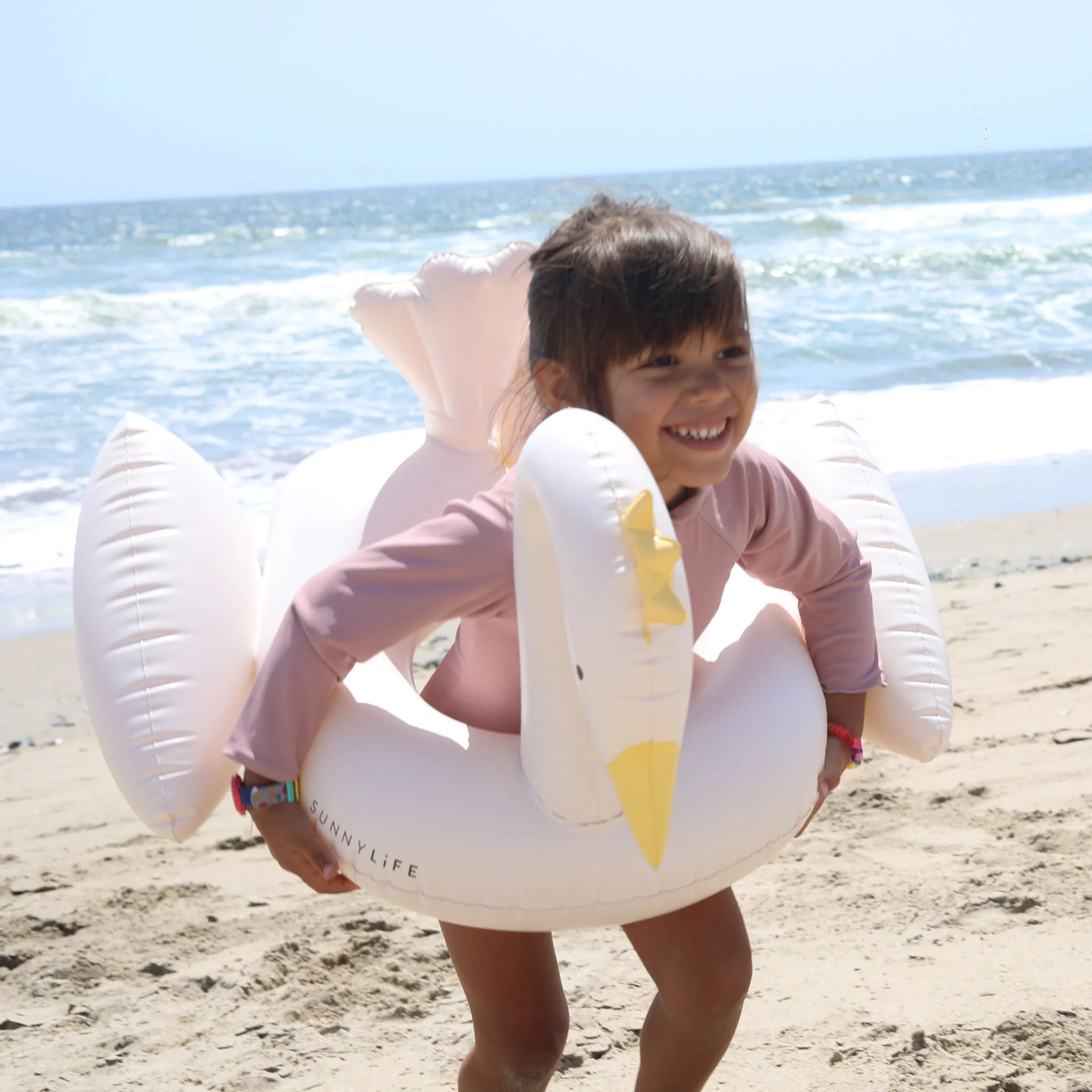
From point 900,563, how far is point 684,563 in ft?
1.45

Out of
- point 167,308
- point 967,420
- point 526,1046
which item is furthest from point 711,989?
point 167,308

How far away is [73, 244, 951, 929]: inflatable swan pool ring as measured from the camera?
1066 mm

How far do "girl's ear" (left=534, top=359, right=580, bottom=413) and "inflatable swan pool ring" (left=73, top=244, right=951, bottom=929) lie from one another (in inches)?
8.4

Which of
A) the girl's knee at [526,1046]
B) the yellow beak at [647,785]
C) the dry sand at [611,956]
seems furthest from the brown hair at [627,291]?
the dry sand at [611,956]

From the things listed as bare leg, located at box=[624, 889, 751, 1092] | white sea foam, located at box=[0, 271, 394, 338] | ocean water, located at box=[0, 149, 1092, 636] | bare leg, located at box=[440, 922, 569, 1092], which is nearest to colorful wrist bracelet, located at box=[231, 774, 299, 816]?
bare leg, located at box=[440, 922, 569, 1092]

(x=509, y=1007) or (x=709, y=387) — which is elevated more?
(x=709, y=387)

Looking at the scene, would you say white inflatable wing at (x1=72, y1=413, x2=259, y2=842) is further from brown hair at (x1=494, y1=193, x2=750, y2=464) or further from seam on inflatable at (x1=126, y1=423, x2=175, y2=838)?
brown hair at (x1=494, y1=193, x2=750, y2=464)

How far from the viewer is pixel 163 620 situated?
1.50 metres

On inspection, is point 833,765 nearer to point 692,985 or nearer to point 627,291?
point 692,985

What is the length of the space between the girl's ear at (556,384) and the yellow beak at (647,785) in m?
0.41

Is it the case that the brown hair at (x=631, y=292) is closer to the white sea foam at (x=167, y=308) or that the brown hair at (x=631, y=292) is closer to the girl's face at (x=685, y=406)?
the girl's face at (x=685, y=406)

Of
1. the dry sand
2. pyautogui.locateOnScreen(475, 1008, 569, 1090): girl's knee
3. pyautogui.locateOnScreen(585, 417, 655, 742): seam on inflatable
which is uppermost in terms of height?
pyautogui.locateOnScreen(585, 417, 655, 742): seam on inflatable

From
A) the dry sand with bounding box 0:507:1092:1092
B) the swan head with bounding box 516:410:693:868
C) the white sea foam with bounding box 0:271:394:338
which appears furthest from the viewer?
the white sea foam with bounding box 0:271:394:338

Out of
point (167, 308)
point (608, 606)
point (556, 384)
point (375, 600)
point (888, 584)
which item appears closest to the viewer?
point (608, 606)
